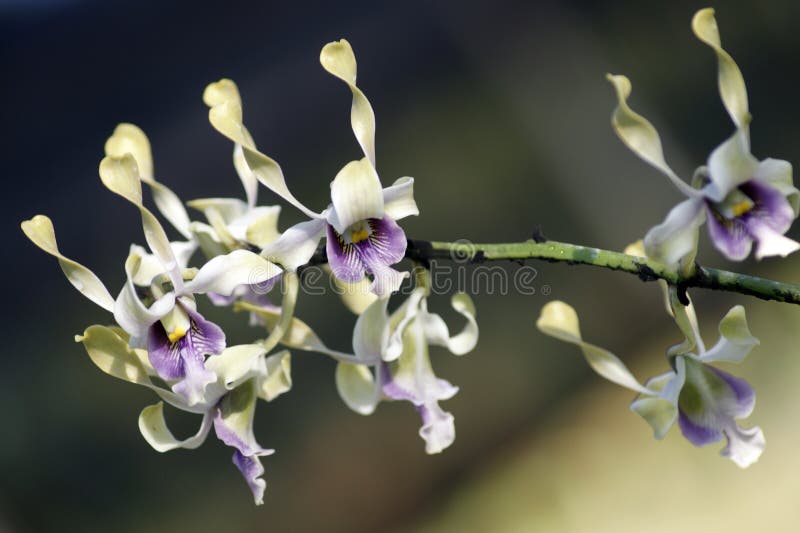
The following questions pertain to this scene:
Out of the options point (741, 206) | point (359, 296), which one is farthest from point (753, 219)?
point (359, 296)

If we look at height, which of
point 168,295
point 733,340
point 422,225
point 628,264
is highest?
point 168,295

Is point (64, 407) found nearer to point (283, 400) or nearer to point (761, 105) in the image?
point (283, 400)

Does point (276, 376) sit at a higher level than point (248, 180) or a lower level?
lower

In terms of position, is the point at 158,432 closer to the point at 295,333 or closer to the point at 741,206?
the point at 295,333

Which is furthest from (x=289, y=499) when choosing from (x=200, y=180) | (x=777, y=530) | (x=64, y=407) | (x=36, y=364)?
(x=777, y=530)

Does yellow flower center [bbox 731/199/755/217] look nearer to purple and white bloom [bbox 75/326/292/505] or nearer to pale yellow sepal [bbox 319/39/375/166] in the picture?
pale yellow sepal [bbox 319/39/375/166]

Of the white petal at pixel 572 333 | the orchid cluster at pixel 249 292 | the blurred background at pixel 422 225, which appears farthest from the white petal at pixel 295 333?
the blurred background at pixel 422 225
